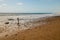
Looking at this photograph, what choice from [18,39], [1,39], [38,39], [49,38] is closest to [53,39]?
[49,38]

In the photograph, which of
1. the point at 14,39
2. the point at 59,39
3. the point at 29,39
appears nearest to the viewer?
the point at 59,39

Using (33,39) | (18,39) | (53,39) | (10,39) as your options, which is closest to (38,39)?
(33,39)

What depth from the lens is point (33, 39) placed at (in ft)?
25.0

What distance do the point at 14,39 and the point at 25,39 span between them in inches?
35.5

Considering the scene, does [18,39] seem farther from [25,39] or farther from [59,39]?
[59,39]

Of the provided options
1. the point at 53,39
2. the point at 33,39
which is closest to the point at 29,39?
the point at 33,39

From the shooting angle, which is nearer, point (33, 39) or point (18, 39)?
point (33, 39)

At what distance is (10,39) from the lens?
27.8 feet

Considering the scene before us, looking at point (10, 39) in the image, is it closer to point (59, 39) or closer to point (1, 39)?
point (1, 39)

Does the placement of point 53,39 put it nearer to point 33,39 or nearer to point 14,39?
point 33,39

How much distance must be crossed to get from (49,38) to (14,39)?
8.09ft

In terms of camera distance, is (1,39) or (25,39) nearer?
(25,39)

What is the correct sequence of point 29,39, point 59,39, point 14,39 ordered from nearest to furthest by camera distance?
point 59,39 → point 29,39 → point 14,39

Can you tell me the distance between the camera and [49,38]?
7500 mm
